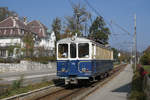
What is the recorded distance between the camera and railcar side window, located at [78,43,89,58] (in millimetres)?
13211

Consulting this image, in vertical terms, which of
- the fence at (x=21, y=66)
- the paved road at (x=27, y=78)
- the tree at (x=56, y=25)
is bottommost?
the paved road at (x=27, y=78)

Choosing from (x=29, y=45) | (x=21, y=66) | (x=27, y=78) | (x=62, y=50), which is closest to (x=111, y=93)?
(x=62, y=50)

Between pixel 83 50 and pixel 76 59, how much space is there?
711 mm

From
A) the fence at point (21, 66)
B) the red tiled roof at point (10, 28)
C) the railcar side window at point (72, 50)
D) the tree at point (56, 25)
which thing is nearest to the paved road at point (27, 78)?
the railcar side window at point (72, 50)

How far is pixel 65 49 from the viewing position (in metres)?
13.8

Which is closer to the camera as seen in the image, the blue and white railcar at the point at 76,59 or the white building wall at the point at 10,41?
the blue and white railcar at the point at 76,59

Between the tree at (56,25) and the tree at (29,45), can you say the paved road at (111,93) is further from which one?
the tree at (56,25)

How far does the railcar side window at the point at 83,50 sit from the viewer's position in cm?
1321

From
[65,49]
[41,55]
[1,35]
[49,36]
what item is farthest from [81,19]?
[65,49]

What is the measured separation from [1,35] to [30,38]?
49.8 feet

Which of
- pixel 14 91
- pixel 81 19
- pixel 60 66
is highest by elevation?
pixel 81 19

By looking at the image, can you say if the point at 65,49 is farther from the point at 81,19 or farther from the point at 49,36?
the point at 49,36

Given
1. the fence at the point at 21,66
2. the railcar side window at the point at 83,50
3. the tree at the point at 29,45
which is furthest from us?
the tree at the point at 29,45

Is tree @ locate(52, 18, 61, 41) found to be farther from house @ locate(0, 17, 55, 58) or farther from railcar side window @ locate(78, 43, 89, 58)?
railcar side window @ locate(78, 43, 89, 58)
